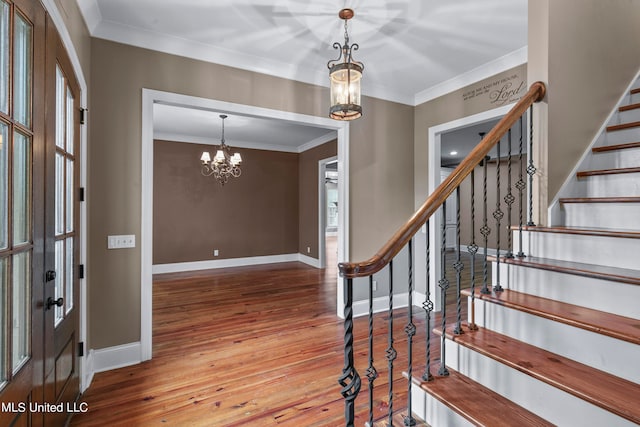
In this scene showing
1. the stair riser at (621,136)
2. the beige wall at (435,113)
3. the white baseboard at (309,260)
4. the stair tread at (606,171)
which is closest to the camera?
the stair tread at (606,171)

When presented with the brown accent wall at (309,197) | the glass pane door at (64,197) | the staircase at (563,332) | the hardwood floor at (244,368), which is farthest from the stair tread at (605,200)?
the brown accent wall at (309,197)

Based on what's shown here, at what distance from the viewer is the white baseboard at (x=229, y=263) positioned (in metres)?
6.11

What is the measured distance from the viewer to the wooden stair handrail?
1304mm

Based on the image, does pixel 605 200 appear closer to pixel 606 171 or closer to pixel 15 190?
pixel 606 171

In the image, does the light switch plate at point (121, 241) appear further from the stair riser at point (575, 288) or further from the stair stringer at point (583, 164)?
the stair stringer at point (583, 164)

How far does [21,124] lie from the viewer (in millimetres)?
1192

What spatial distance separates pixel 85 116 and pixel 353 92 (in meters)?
2.00

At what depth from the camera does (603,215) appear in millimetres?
1832

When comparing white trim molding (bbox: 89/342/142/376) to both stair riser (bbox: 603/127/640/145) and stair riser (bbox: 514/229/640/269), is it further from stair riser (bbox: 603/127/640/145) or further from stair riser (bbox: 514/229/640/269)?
stair riser (bbox: 603/127/640/145)

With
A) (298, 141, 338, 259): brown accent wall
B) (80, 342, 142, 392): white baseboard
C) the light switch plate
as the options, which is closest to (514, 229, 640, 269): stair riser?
the light switch plate

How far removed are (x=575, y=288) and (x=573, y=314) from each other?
0.65 feet

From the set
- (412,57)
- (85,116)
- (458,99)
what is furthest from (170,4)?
(458,99)

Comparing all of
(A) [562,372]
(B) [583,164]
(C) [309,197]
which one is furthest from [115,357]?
(C) [309,197]

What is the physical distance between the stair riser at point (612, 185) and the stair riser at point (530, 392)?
1426 mm
